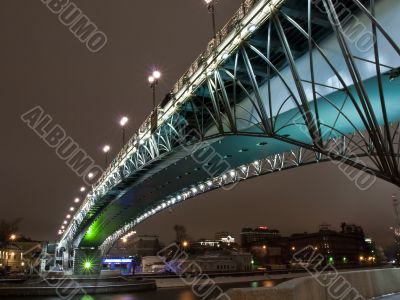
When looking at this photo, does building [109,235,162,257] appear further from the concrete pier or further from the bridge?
the concrete pier

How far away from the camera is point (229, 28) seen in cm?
1870

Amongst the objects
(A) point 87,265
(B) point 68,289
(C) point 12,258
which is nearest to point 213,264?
(A) point 87,265

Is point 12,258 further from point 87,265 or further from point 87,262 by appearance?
point 87,265

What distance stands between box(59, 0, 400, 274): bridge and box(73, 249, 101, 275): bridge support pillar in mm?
53845

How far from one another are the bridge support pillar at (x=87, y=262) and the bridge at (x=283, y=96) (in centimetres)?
5384

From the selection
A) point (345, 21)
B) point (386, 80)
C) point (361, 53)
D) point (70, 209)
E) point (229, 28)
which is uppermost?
point (70, 209)

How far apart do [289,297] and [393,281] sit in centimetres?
1082

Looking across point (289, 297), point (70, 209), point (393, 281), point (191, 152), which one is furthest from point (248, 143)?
point (70, 209)

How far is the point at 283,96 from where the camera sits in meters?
18.7

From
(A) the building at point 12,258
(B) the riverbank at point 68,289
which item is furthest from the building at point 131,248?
(B) the riverbank at point 68,289

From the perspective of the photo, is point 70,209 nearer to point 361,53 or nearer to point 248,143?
point 248,143

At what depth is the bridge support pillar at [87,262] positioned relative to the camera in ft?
294

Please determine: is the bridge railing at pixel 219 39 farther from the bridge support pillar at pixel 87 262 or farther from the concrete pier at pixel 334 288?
the bridge support pillar at pixel 87 262

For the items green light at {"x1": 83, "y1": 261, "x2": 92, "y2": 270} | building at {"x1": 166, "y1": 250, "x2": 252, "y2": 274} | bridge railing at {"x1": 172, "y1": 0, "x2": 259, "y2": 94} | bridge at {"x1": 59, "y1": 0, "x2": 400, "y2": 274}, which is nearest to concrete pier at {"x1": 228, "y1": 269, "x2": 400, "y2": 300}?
bridge at {"x1": 59, "y1": 0, "x2": 400, "y2": 274}
